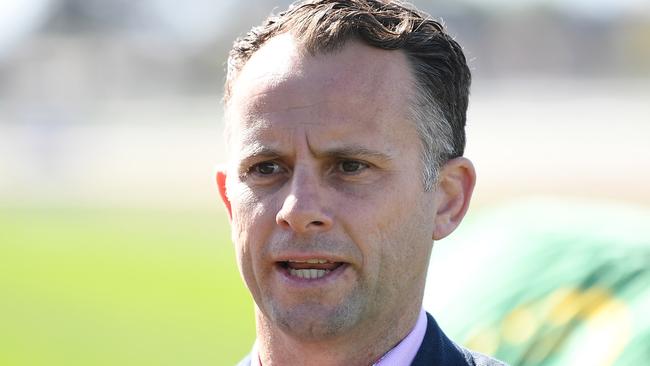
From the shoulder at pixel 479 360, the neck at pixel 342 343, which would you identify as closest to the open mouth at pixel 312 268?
the neck at pixel 342 343

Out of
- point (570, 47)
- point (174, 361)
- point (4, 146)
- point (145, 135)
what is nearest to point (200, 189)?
point (145, 135)

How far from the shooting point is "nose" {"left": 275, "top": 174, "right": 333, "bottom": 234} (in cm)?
246

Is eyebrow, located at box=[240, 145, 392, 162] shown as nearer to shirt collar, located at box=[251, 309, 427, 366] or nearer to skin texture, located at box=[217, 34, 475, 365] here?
skin texture, located at box=[217, 34, 475, 365]

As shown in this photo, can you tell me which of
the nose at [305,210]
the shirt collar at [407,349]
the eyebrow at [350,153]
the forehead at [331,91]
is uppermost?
the forehead at [331,91]

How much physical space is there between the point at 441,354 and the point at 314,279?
1.20 ft

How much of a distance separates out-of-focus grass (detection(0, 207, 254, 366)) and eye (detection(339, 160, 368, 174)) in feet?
21.6

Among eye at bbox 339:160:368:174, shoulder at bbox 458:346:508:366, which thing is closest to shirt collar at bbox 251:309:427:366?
shoulder at bbox 458:346:508:366

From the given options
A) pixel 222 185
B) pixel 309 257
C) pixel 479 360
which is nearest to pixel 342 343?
pixel 309 257

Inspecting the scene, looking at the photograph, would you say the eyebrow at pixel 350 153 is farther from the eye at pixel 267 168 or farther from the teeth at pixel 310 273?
the teeth at pixel 310 273

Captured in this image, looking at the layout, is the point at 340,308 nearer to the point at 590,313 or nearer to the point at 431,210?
the point at 431,210

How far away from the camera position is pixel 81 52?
47.7 meters

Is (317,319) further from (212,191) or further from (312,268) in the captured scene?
(212,191)

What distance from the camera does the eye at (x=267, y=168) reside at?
2.59 metres

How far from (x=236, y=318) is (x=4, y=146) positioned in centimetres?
2619
